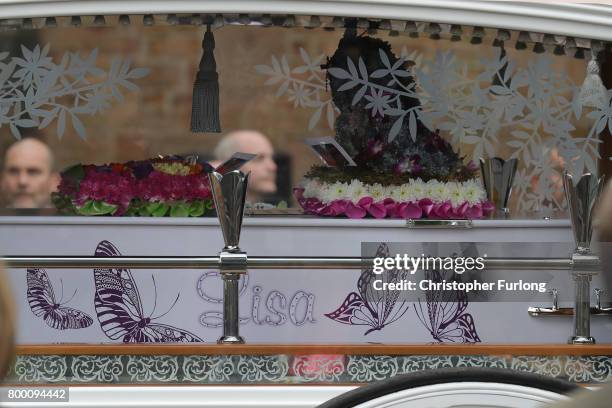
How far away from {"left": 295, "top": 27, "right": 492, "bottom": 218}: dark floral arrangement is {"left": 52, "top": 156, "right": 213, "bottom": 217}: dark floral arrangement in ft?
1.12

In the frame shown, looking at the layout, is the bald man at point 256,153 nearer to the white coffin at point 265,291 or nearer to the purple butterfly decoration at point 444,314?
the white coffin at point 265,291

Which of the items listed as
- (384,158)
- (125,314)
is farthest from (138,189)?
(384,158)

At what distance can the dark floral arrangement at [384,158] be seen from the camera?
10.9 ft

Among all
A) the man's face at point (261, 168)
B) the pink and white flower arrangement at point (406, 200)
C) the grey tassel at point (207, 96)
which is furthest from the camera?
the grey tassel at point (207, 96)

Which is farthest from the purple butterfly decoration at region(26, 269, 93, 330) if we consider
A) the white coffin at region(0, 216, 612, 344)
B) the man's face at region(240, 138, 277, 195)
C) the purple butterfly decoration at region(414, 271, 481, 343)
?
the purple butterfly decoration at region(414, 271, 481, 343)

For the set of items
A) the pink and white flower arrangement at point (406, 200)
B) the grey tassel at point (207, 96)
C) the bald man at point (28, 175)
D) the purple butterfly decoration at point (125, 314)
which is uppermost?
the grey tassel at point (207, 96)

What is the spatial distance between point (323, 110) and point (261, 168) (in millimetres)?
271

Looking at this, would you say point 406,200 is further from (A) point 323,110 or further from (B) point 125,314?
(B) point 125,314

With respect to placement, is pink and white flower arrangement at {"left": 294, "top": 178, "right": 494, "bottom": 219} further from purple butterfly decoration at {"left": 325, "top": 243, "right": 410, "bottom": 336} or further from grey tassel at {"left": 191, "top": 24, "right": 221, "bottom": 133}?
grey tassel at {"left": 191, "top": 24, "right": 221, "bottom": 133}

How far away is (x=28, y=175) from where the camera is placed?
12.0 feet

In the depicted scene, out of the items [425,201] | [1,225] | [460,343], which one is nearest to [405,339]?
[460,343]

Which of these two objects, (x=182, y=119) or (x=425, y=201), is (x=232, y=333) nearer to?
(x=425, y=201)

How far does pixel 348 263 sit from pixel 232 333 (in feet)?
1.15

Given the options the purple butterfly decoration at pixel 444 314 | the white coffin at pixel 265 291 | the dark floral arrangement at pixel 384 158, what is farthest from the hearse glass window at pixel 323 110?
the purple butterfly decoration at pixel 444 314
